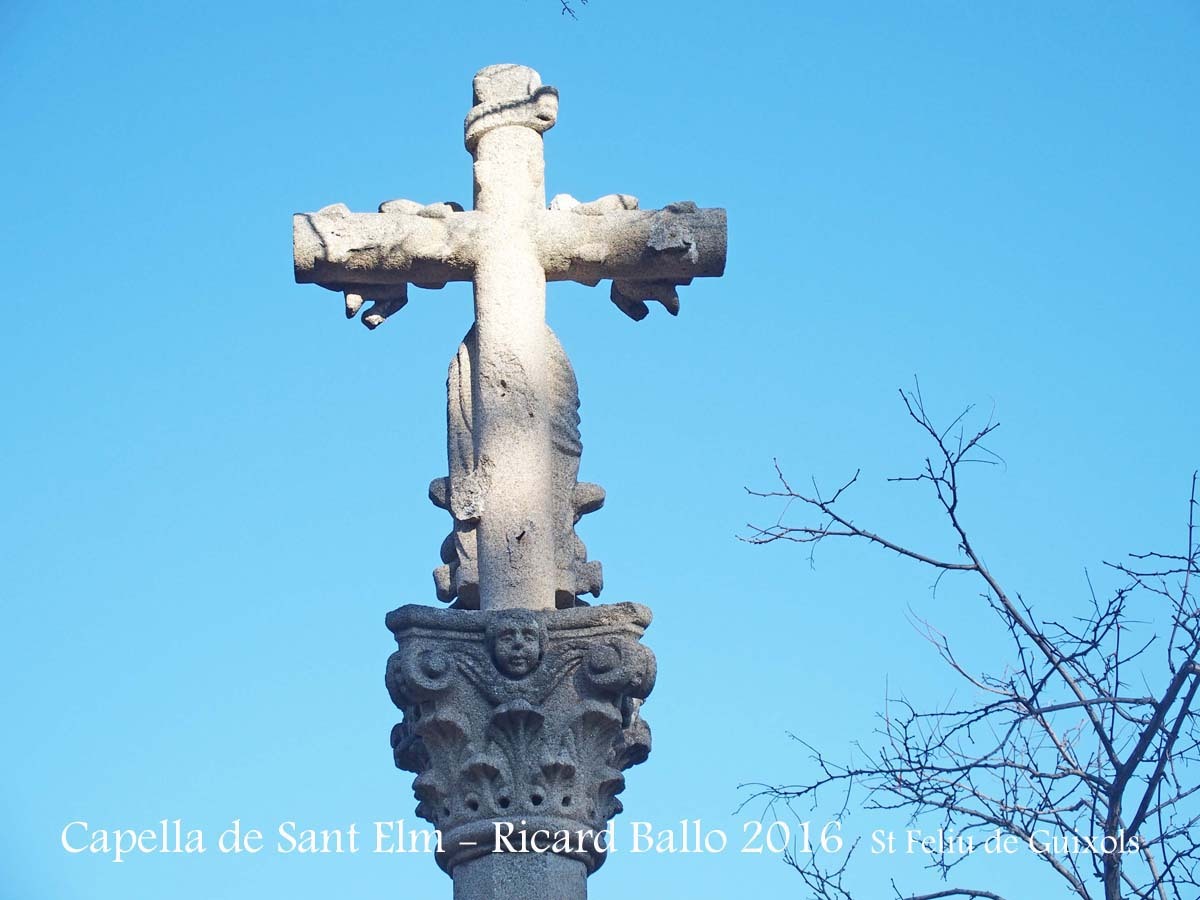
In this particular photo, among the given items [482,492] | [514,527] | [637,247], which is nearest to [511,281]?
[637,247]

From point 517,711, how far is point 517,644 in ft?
0.72

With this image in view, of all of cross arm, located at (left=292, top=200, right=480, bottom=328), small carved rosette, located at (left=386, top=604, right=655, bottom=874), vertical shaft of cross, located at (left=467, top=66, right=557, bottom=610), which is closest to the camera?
small carved rosette, located at (left=386, top=604, right=655, bottom=874)

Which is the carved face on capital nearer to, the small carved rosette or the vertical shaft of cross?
the small carved rosette

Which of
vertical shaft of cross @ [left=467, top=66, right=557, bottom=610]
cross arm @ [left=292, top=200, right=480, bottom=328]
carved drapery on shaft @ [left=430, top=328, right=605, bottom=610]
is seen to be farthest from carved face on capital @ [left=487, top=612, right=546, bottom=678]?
cross arm @ [left=292, top=200, right=480, bottom=328]

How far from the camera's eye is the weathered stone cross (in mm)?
7480

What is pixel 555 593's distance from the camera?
24.4ft

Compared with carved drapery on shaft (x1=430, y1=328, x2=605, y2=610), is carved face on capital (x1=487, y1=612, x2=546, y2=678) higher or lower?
lower

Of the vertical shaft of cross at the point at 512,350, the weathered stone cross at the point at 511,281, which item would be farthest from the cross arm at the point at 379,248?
the vertical shaft of cross at the point at 512,350

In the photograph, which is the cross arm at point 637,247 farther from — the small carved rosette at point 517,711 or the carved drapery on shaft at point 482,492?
the small carved rosette at point 517,711

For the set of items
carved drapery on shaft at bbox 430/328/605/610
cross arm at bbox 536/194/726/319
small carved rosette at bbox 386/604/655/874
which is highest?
cross arm at bbox 536/194/726/319

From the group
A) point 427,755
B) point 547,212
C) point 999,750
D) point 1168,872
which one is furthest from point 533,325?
point 1168,872

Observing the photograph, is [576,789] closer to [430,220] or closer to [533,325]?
[533,325]

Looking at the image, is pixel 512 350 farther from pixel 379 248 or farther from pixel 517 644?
pixel 517 644

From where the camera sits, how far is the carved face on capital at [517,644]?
7047 millimetres
